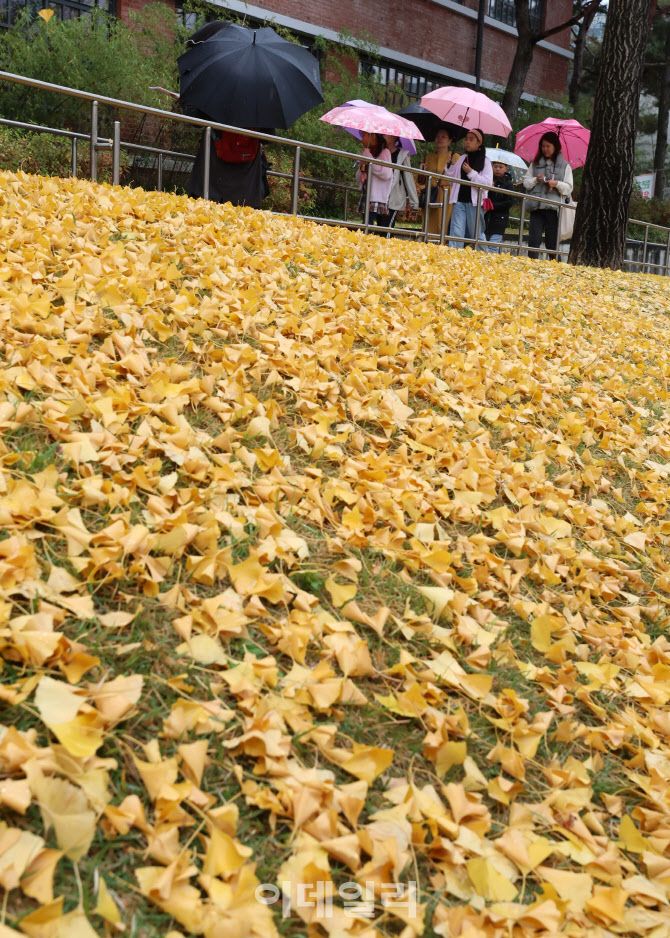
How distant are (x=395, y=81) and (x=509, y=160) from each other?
10.8 metres

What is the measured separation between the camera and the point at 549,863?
1842 mm

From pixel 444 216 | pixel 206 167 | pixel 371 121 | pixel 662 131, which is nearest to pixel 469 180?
pixel 444 216

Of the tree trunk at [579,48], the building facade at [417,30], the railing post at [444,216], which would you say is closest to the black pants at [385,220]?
the railing post at [444,216]

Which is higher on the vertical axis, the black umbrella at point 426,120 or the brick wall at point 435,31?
the brick wall at point 435,31

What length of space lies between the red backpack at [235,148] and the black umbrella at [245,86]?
1.52 ft

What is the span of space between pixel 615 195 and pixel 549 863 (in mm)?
10235

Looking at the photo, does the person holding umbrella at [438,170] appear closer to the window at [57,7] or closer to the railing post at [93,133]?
the railing post at [93,133]

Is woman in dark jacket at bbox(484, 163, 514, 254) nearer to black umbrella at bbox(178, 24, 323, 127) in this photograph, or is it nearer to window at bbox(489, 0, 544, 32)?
black umbrella at bbox(178, 24, 323, 127)

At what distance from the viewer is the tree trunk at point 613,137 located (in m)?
10.2

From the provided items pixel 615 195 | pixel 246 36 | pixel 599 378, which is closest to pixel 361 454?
pixel 599 378

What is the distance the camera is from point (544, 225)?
12.3 m

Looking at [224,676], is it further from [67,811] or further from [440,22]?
[440,22]

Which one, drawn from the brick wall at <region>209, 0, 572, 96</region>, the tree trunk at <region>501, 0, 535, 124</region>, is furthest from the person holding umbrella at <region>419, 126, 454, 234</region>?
the tree trunk at <region>501, 0, 535, 124</region>

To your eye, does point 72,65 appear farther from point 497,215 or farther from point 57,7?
point 497,215
